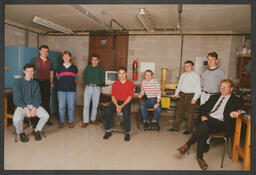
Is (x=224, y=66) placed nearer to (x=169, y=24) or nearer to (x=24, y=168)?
(x=169, y=24)

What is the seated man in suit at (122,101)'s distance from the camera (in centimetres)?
344

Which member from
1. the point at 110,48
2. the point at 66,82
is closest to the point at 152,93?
the point at 66,82

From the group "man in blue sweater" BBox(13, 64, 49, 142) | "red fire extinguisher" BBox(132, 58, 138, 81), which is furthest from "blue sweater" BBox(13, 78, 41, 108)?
"red fire extinguisher" BBox(132, 58, 138, 81)

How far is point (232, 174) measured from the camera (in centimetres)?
241

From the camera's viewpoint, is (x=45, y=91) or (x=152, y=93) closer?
(x=152, y=93)

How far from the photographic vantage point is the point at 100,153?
112 inches

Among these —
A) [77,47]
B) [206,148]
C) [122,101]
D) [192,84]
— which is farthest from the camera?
[77,47]

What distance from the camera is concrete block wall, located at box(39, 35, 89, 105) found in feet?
18.2

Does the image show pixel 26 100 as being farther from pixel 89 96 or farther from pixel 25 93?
pixel 89 96

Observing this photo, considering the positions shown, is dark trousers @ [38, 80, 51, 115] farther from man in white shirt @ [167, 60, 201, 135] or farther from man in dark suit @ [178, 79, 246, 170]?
man in dark suit @ [178, 79, 246, 170]

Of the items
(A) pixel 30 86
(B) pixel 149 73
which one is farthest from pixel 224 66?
(A) pixel 30 86

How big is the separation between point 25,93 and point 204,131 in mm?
2797

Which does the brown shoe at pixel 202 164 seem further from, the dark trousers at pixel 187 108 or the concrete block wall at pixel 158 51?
the concrete block wall at pixel 158 51

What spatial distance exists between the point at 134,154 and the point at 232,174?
4.27ft
